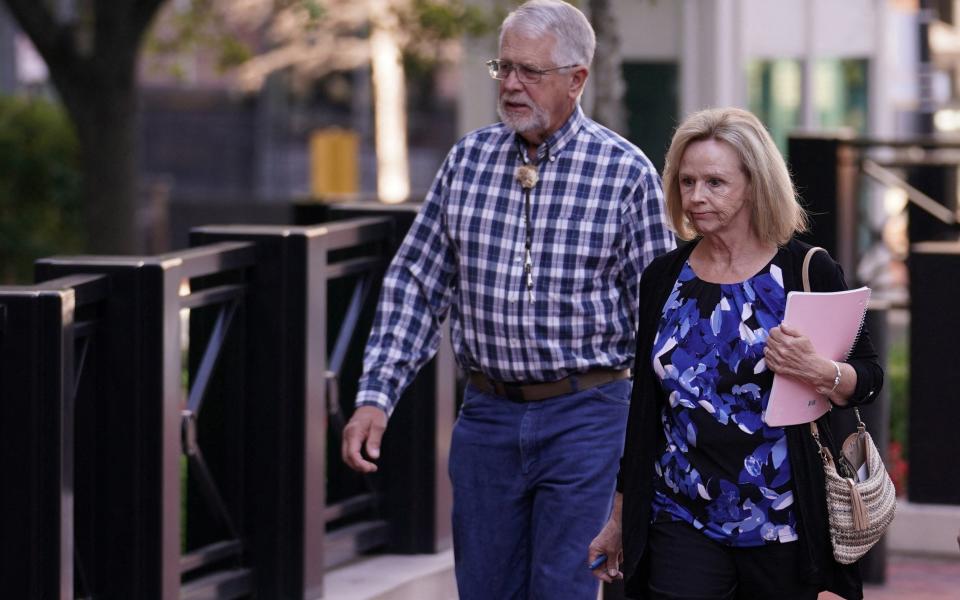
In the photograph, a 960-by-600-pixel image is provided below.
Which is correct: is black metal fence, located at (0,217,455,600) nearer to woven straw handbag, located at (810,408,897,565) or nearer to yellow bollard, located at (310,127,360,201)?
woven straw handbag, located at (810,408,897,565)

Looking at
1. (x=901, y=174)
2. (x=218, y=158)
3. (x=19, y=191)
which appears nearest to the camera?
(x=901, y=174)

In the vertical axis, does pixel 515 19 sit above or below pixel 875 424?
above

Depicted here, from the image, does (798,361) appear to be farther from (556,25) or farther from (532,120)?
(556,25)

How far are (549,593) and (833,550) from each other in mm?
924

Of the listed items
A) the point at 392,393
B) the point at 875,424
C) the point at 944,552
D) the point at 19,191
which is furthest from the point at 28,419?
the point at 19,191

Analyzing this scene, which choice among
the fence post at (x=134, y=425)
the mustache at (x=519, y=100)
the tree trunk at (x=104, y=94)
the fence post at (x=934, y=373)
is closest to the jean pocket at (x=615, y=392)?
the mustache at (x=519, y=100)

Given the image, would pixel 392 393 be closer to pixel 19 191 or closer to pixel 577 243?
pixel 577 243

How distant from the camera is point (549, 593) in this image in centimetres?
467

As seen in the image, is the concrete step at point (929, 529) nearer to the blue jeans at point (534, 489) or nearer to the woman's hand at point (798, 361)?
the blue jeans at point (534, 489)

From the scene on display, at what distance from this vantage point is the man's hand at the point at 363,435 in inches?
180

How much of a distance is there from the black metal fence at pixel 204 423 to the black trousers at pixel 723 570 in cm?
150

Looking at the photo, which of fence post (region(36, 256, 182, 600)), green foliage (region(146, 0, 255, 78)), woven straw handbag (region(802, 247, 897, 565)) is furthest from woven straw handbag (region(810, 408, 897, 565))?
green foliage (region(146, 0, 255, 78))

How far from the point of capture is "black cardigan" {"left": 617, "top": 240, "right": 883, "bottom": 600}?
3.94m

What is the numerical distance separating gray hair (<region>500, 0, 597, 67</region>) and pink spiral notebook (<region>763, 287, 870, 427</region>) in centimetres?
105
